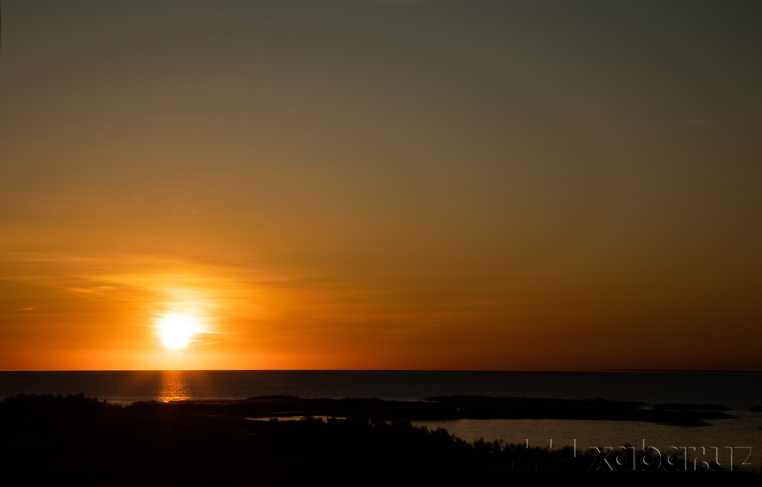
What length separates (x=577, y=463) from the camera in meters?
33.8

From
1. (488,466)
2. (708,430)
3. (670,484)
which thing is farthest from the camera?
(708,430)

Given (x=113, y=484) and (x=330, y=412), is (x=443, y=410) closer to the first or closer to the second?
(x=330, y=412)

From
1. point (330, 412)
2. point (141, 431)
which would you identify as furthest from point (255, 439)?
point (330, 412)

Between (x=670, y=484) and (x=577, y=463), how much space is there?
4.74 m

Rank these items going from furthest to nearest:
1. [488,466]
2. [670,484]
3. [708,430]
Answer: [708,430] < [488,466] < [670,484]

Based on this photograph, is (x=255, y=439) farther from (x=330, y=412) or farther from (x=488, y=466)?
(x=330, y=412)

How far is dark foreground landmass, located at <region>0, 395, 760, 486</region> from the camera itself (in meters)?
25.8

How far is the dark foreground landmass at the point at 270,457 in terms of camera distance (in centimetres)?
2578

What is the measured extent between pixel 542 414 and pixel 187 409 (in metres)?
37.6

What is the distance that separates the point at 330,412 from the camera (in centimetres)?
7962

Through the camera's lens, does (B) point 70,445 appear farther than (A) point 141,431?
No

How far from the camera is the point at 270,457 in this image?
30.9 meters

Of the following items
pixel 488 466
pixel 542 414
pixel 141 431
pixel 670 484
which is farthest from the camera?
pixel 542 414

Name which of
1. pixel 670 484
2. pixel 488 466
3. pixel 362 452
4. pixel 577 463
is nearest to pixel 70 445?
pixel 362 452
